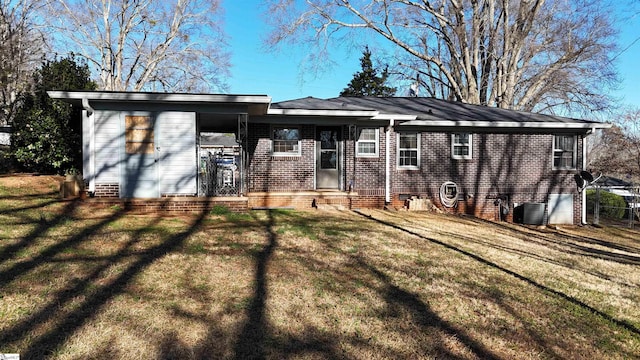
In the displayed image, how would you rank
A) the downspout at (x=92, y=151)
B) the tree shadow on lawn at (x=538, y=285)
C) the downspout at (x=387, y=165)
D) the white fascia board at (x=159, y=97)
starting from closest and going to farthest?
the tree shadow on lawn at (x=538, y=285) < the white fascia board at (x=159, y=97) < the downspout at (x=92, y=151) < the downspout at (x=387, y=165)

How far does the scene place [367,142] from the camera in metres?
11.7

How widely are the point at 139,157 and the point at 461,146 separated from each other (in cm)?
982

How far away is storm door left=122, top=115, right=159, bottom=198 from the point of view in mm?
8586

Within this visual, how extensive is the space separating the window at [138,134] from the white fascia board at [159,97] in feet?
1.70

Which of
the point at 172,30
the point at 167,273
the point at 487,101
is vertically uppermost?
the point at 172,30

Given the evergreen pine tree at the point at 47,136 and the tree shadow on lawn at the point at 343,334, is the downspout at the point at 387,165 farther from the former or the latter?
the evergreen pine tree at the point at 47,136

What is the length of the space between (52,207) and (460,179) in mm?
11392

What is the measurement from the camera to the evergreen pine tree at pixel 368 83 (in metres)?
42.1

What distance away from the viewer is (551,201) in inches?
506

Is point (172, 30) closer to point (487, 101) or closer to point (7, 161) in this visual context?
point (7, 161)

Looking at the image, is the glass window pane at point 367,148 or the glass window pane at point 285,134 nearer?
the glass window pane at point 285,134

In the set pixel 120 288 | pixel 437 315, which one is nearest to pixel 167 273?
pixel 120 288

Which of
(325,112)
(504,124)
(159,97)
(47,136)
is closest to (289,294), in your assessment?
(159,97)

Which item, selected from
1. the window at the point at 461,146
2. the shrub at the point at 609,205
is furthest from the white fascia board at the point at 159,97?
the shrub at the point at 609,205
